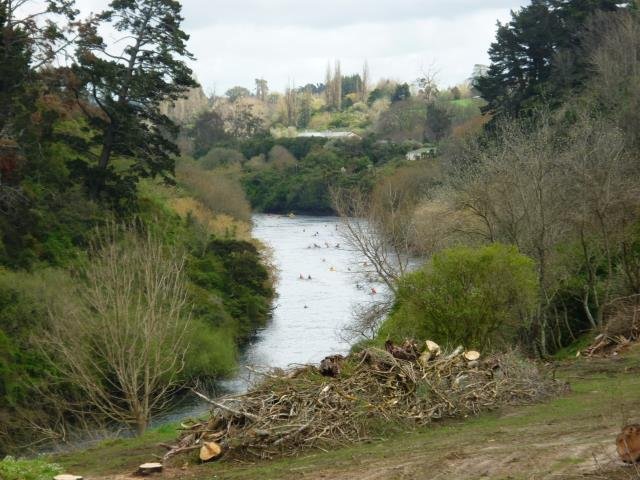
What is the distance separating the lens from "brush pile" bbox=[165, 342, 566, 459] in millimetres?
12906

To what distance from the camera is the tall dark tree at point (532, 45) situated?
58.8 m

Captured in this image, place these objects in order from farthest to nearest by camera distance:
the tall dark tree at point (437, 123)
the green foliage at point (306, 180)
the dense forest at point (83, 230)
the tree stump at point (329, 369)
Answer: the tall dark tree at point (437, 123) < the green foliage at point (306, 180) < the dense forest at point (83, 230) < the tree stump at point (329, 369)

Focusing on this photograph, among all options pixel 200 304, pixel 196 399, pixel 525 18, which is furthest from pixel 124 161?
pixel 525 18

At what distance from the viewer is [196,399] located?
3575cm

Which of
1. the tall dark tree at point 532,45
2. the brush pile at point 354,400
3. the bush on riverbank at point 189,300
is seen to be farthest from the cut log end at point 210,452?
A: the tall dark tree at point 532,45

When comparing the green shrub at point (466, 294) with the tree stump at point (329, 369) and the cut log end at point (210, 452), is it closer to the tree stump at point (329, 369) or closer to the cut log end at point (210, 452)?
the tree stump at point (329, 369)

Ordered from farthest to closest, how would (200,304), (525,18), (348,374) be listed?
(525,18) → (200,304) → (348,374)

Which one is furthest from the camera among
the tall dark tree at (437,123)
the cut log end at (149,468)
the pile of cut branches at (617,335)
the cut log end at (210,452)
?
the tall dark tree at (437,123)

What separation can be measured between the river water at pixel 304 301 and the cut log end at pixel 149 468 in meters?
14.3

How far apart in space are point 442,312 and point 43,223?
819 inches

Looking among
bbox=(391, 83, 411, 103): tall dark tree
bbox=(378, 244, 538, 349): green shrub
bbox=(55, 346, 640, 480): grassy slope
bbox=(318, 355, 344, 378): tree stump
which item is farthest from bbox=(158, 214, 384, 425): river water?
bbox=(391, 83, 411, 103): tall dark tree

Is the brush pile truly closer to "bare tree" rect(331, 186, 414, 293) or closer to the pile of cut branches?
the pile of cut branches

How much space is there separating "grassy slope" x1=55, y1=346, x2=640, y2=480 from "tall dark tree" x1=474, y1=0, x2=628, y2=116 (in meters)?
45.2

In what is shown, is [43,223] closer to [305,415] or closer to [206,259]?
[206,259]
